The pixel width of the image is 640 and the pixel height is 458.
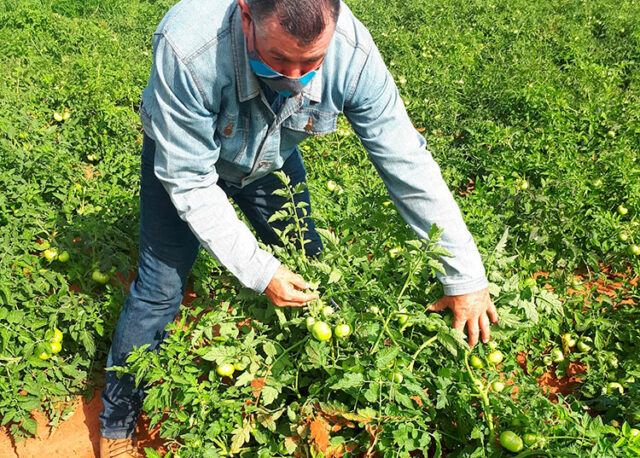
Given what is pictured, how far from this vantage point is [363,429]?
6.12 ft

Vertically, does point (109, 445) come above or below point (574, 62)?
below

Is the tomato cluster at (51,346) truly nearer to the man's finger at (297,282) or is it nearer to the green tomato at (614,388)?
the man's finger at (297,282)

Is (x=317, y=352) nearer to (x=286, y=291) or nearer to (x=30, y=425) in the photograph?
(x=286, y=291)

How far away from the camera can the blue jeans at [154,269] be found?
200 cm

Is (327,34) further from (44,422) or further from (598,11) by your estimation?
(598,11)

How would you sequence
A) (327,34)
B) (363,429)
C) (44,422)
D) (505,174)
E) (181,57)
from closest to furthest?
(327,34) → (181,57) → (363,429) → (44,422) → (505,174)

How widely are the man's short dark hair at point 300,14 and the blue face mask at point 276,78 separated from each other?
0.13m

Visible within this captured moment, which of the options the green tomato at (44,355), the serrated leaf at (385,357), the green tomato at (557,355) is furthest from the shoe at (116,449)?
the green tomato at (557,355)

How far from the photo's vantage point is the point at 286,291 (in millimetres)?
1719

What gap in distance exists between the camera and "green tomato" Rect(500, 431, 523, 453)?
156 cm

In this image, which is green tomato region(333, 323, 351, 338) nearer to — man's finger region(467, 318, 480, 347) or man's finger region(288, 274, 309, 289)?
man's finger region(288, 274, 309, 289)

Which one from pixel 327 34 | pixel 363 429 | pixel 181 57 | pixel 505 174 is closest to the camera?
pixel 327 34

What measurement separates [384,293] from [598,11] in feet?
25.4

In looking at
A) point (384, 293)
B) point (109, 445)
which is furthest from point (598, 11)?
point (109, 445)
